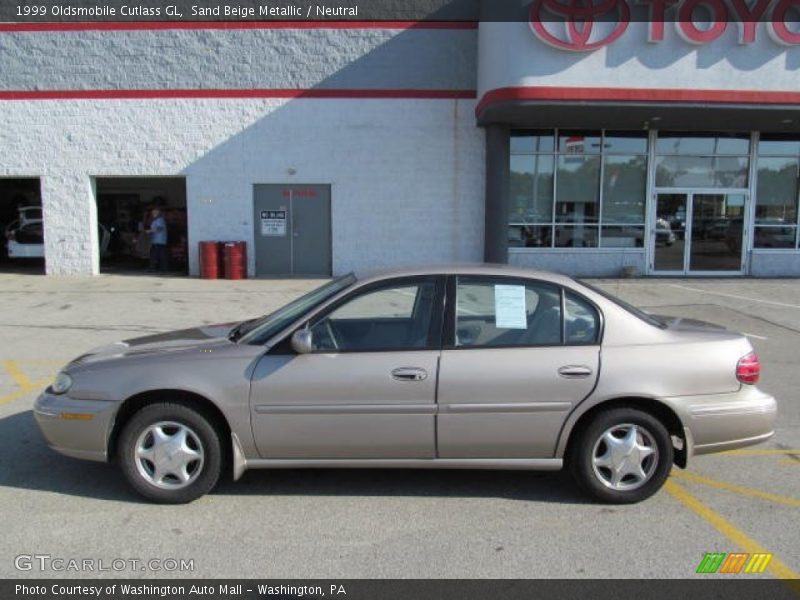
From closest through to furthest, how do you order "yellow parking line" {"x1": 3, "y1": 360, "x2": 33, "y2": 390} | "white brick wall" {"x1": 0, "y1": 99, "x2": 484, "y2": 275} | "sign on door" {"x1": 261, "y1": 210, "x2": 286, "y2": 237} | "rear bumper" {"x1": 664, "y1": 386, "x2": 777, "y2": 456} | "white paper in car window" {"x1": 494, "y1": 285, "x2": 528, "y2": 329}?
1. "rear bumper" {"x1": 664, "y1": 386, "x2": 777, "y2": 456}
2. "white paper in car window" {"x1": 494, "y1": 285, "x2": 528, "y2": 329}
3. "yellow parking line" {"x1": 3, "y1": 360, "x2": 33, "y2": 390}
4. "white brick wall" {"x1": 0, "y1": 99, "x2": 484, "y2": 275}
5. "sign on door" {"x1": 261, "y1": 210, "x2": 286, "y2": 237}

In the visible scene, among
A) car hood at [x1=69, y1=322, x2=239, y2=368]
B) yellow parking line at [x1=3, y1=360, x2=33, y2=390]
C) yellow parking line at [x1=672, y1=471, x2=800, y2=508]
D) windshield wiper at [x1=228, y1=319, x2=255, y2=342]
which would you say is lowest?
yellow parking line at [x1=672, y1=471, x2=800, y2=508]

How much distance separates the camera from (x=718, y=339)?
425 cm

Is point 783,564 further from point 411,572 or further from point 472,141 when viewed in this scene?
point 472,141

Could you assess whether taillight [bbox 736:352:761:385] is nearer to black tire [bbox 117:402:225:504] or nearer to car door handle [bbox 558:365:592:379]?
car door handle [bbox 558:365:592:379]

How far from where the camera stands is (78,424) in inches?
159

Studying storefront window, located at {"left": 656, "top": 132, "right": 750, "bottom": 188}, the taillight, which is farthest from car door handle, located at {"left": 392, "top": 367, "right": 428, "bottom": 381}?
storefront window, located at {"left": 656, "top": 132, "right": 750, "bottom": 188}

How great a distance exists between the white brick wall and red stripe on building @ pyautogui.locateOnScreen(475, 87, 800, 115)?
305 cm

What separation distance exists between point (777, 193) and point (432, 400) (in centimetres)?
1629

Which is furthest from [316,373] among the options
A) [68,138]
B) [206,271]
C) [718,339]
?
[68,138]

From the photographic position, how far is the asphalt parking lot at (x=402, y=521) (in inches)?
133

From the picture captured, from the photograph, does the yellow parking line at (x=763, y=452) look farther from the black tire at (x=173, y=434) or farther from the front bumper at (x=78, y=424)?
the front bumper at (x=78, y=424)

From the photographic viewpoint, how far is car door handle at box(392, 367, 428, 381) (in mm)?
3963

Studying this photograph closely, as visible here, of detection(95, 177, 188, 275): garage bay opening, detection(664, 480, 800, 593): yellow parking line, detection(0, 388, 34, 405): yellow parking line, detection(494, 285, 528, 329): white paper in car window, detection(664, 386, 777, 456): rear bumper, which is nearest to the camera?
detection(664, 480, 800, 593): yellow parking line

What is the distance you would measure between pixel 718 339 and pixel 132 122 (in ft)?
51.1
